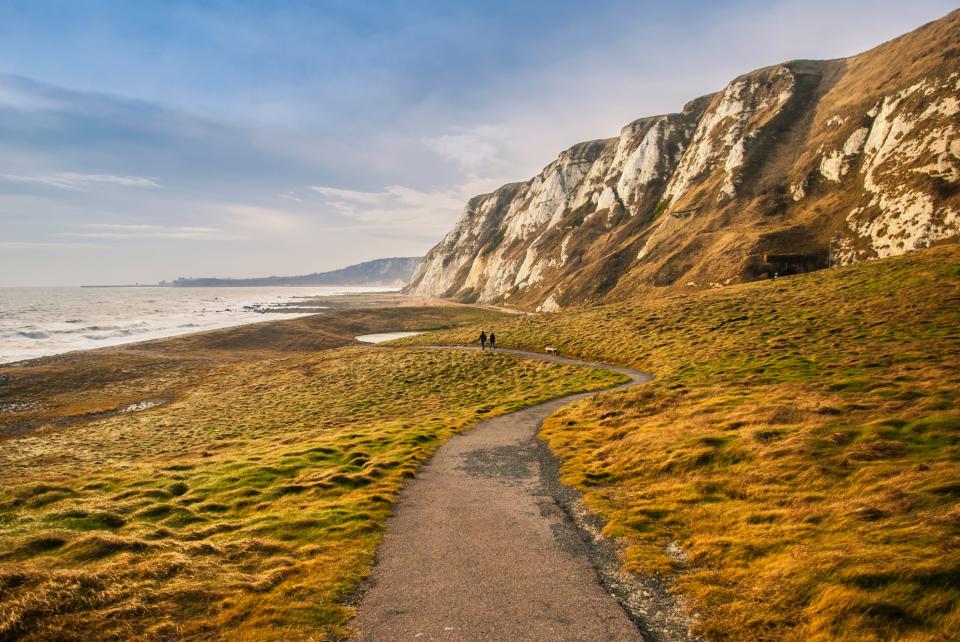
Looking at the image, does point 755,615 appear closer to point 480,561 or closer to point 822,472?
point 480,561

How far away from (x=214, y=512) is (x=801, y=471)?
19.9 m

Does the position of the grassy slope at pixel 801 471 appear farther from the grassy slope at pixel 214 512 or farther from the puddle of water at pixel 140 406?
the puddle of water at pixel 140 406

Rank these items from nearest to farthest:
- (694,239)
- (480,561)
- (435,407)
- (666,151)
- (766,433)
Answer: (480,561), (766,433), (435,407), (694,239), (666,151)

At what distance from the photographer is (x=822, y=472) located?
13.2m

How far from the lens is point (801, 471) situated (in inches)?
536

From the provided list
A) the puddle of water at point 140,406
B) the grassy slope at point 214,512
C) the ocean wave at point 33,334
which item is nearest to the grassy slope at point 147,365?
the puddle of water at point 140,406

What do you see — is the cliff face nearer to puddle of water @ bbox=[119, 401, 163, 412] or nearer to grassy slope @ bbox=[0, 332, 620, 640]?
grassy slope @ bbox=[0, 332, 620, 640]

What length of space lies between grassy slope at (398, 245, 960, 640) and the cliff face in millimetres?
40033

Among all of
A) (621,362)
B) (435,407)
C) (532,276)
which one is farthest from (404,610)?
(532,276)

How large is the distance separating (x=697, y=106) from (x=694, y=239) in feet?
278

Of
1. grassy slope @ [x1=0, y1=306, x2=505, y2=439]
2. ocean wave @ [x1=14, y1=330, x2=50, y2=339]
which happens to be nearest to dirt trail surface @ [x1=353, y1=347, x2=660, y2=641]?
grassy slope @ [x1=0, y1=306, x2=505, y2=439]

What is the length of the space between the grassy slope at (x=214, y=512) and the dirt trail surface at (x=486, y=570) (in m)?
0.88

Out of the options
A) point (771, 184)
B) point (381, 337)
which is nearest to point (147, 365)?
point (381, 337)

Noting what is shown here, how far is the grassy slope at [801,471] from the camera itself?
7895mm
